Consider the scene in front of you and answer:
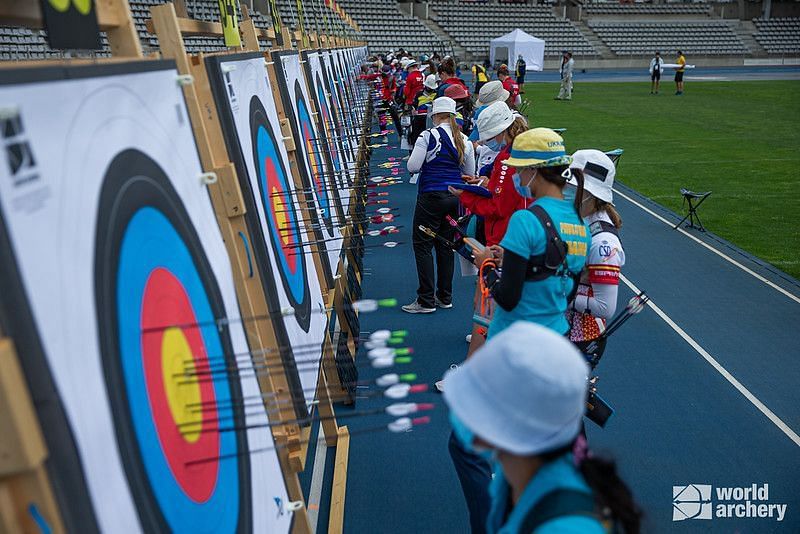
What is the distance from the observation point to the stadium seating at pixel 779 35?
130ft

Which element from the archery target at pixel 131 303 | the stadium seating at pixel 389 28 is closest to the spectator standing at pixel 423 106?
the archery target at pixel 131 303

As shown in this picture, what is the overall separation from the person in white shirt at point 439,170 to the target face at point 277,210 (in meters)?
1.77

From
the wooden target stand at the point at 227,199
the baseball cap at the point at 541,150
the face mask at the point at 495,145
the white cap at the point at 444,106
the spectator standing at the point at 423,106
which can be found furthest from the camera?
the spectator standing at the point at 423,106

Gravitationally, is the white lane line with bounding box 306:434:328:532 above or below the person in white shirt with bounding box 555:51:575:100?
above

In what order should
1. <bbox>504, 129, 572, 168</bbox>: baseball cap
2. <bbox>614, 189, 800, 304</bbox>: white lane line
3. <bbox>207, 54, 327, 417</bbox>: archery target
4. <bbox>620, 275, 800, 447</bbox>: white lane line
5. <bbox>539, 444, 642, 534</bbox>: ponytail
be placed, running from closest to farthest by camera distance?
<bbox>539, 444, 642, 534</bbox>: ponytail
<bbox>207, 54, 327, 417</bbox>: archery target
<bbox>504, 129, 572, 168</bbox>: baseball cap
<bbox>620, 275, 800, 447</bbox>: white lane line
<bbox>614, 189, 800, 304</bbox>: white lane line

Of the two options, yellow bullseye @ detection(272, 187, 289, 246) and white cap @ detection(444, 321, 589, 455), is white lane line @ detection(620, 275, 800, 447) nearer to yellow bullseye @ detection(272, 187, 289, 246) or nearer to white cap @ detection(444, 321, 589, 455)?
yellow bullseye @ detection(272, 187, 289, 246)

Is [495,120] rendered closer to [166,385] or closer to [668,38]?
[166,385]

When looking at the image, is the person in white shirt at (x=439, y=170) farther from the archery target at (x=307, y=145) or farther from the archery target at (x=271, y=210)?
the archery target at (x=271, y=210)

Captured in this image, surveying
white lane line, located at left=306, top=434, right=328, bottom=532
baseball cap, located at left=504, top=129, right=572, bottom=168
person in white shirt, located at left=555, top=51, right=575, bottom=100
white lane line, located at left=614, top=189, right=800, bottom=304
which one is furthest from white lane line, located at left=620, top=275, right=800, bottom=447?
person in white shirt, located at left=555, top=51, right=575, bottom=100

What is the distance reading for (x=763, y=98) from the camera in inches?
860

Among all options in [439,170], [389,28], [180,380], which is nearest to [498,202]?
[439,170]

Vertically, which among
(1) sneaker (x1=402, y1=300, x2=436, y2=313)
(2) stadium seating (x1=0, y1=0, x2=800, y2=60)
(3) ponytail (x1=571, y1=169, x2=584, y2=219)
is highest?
(3) ponytail (x1=571, y1=169, x2=584, y2=219)

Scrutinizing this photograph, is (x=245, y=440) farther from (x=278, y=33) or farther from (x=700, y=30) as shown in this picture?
(x=700, y=30)

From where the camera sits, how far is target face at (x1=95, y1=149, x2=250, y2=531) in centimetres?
124
